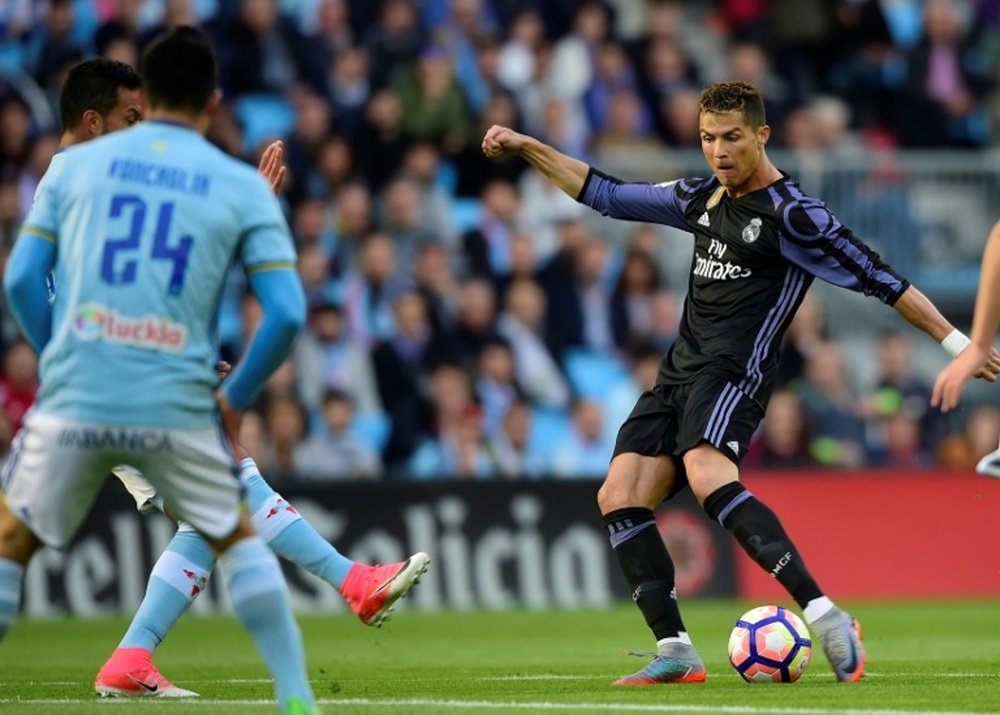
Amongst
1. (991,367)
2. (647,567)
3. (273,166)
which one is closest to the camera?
(991,367)

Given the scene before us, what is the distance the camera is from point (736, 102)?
859cm

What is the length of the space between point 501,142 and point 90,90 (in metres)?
1.98

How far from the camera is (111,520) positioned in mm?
15188

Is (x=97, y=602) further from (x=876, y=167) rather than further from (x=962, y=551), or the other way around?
(x=876, y=167)

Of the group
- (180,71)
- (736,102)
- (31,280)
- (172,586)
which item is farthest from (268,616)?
(736,102)

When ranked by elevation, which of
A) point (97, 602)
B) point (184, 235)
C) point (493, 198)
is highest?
point (493, 198)

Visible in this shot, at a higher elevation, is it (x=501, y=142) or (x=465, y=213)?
(x=465, y=213)

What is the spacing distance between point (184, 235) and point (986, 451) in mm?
13366

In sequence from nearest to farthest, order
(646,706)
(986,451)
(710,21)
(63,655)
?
(646,706) < (63,655) < (986,451) < (710,21)

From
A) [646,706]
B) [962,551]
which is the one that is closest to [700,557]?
[962,551]

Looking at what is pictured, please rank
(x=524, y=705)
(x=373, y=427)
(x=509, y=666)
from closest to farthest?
(x=524, y=705), (x=509, y=666), (x=373, y=427)

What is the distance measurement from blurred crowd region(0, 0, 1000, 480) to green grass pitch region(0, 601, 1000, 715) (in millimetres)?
2043

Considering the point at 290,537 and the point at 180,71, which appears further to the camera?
the point at 290,537

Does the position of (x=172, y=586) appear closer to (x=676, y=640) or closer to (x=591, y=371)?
(x=676, y=640)
